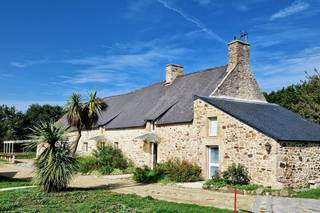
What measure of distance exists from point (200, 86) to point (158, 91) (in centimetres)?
572

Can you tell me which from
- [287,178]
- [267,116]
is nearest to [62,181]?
[287,178]

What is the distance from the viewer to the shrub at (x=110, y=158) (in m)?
23.5

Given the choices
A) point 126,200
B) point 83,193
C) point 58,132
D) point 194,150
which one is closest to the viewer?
point 126,200

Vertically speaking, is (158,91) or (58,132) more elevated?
(158,91)

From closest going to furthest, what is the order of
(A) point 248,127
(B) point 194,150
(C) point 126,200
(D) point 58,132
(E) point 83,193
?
1. (C) point 126,200
2. (E) point 83,193
3. (D) point 58,132
4. (A) point 248,127
5. (B) point 194,150

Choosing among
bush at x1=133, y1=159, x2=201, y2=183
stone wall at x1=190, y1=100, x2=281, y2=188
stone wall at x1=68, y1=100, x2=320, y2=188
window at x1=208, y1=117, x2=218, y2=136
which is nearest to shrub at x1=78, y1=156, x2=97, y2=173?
stone wall at x1=68, y1=100, x2=320, y2=188

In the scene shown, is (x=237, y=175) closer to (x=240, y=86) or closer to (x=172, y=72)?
(x=240, y=86)

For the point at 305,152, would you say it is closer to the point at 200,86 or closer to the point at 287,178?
the point at 287,178

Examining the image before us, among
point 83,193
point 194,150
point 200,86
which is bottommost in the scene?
point 83,193

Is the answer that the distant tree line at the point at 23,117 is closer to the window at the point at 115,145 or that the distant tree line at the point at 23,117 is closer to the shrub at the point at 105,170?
the window at the point at 115,145

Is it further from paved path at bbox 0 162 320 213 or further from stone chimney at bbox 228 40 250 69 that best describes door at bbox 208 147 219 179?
stone chimney at bbox 228 40 250 69

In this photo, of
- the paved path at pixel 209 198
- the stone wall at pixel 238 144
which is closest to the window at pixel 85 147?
the paved path at pixel 209 198

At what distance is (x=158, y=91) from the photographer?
2775 cm

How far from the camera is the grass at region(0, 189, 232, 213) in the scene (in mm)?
10078
